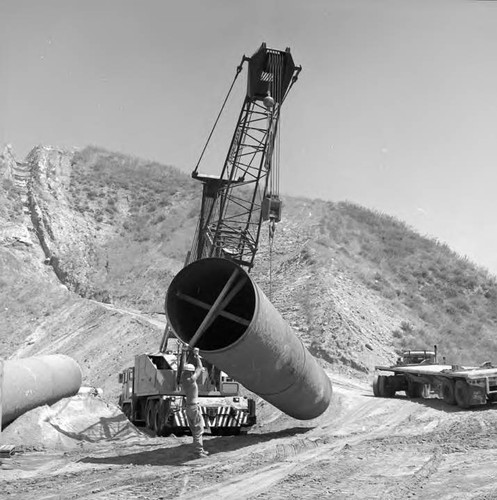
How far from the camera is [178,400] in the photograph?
16.0 metres

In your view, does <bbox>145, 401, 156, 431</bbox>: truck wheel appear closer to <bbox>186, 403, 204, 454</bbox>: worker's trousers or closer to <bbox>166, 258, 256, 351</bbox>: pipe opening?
<bbox>166, 258, 256, 351</bbox>: pipe opening

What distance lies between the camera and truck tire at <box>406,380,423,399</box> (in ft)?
67.9

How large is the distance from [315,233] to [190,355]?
33.3 meters

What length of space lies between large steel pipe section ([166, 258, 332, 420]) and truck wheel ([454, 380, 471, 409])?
4765 mm

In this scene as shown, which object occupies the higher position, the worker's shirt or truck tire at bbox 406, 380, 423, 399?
the worker's shirt

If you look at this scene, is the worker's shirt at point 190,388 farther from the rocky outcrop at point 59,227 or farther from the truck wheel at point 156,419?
the rocky outcrop at point 59,227

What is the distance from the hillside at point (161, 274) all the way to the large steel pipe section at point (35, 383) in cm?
943

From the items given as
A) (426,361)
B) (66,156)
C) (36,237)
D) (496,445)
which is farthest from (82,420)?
(66,156)

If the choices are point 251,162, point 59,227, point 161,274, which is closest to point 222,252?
point 251,162

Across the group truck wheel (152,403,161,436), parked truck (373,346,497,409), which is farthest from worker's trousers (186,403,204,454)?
parked truck (373,346,497,409)

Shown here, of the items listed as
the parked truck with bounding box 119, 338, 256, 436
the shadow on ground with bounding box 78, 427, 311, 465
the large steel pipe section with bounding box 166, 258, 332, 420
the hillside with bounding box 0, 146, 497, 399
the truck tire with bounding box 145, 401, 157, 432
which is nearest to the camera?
the shadow on ground with bounding box 78, 427, 311, 465

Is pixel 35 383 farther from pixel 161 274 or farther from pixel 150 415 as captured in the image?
pixel 161 274

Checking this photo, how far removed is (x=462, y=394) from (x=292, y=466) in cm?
895

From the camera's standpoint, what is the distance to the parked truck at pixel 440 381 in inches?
666
